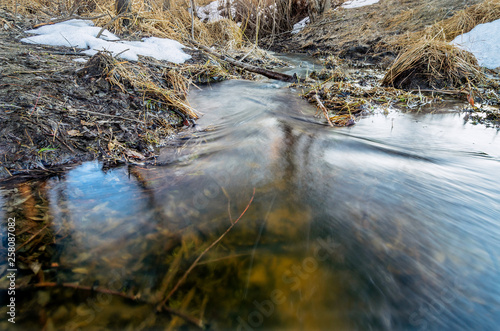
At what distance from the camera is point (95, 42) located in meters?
3.67

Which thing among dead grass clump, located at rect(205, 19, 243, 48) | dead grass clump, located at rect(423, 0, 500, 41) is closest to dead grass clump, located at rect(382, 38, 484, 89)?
dead grass clump, located at rect(423, 0, 500, 41)

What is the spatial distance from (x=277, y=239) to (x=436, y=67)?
424 cm

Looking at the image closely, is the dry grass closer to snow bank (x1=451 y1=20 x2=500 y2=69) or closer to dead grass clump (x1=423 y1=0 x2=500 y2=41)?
dead grass clump (x1=423 y1=0 x2=500 y2=41)

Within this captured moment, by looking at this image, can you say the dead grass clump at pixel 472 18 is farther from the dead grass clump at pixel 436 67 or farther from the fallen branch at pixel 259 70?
the fallen branch at pixel 259 70

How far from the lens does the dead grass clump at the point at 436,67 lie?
3.62 metres

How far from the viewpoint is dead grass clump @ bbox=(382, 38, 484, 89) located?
11.9 feet

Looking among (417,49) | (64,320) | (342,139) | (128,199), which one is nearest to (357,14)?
(417,49)

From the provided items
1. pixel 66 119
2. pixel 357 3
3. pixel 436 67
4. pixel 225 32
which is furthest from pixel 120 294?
pixel 357 3

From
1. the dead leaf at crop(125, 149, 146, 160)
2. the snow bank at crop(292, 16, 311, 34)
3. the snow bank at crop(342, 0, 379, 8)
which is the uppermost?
the snow bank at crop(342, 0, 379, 8)

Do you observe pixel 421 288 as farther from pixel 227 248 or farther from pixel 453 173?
pixel 453 173

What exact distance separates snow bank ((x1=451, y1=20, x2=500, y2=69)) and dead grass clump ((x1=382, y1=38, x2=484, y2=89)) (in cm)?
57

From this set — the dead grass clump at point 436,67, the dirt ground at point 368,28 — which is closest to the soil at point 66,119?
the dead grass clump at point 436,67

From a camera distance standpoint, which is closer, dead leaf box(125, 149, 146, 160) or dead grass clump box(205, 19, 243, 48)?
dead leaf box(125, 149, 146, 160)

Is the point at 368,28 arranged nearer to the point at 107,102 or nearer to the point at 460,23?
the point at 460,23
